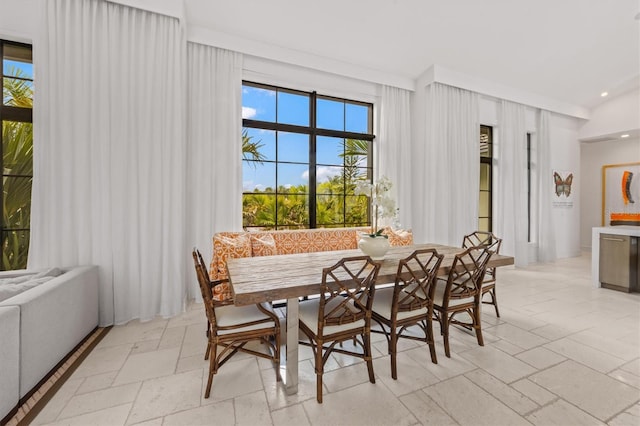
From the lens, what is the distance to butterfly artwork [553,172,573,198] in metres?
5.88

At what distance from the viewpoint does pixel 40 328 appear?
5.66 feet

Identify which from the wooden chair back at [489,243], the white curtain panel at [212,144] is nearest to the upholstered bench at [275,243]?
the white curtain panel at [212,144]

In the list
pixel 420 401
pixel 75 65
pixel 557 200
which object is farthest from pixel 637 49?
pixel 75 65

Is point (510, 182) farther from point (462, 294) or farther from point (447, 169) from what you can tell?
point (462, 294)

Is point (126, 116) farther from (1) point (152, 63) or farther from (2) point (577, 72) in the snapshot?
(2) point (577, 72)

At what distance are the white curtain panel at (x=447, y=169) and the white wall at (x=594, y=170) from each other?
402 centimetres

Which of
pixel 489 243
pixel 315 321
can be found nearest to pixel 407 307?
pixel 315 321

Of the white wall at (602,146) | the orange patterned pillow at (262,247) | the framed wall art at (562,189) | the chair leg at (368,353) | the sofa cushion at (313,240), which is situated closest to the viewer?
the chair leg at (368,353)

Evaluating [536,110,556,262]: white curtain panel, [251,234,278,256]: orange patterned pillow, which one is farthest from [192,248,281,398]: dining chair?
[536,110,556,262]: white curtain panel

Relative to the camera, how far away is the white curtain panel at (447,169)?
14.6 feet

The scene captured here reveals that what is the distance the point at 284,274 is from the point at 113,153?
2221 mm

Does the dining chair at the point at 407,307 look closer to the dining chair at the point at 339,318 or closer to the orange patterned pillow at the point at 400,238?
the dining chair at the point at 339,318

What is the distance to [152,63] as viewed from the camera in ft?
9.14

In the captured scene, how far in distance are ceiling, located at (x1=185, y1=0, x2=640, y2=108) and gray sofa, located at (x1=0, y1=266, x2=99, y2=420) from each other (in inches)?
120
